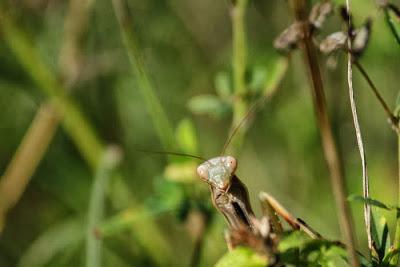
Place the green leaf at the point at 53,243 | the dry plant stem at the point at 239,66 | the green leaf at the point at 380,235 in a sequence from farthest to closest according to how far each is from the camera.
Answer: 1. the green leaf at the point at 53,243
2. the dry plant stem at the point at 239,66
3. the green leaf at the point at 380,235

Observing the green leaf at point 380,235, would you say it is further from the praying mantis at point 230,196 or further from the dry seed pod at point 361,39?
the dry seed pod at point 361,39

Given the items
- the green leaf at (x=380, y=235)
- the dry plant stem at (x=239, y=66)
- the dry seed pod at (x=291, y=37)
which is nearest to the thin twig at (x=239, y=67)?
the dry plant stem at (x=239, y=66)

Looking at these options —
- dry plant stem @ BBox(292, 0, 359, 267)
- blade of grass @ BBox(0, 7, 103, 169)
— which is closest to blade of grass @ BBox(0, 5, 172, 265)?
blade of grass @ BBox(0, 7, 103, 169)

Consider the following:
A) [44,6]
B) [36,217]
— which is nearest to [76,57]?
[44,6]

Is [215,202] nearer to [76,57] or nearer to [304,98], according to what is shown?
[76,57]

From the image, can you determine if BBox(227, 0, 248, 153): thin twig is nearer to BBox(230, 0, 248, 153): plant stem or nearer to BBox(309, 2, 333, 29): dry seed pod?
BBox(230, 0, 248, 153): plant stem

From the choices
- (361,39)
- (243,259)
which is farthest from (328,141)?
(361,39)

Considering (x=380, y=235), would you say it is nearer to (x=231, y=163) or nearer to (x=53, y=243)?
(x=231, y=163)
